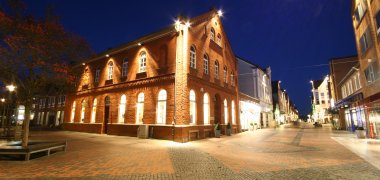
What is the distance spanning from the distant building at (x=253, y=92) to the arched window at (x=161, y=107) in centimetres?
1345

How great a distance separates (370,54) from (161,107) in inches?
702

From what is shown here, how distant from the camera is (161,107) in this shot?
16234 mm

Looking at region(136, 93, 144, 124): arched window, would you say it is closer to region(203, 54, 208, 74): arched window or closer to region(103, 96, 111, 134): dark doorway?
region(103, 96, 111, 134): dark doorway

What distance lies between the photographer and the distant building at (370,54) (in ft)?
50.9

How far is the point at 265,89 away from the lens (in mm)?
40156

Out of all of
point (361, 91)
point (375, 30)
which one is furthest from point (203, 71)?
point (361, 91)

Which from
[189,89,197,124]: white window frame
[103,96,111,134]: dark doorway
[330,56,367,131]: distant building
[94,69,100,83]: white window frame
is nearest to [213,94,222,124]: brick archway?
[189,89,197,124]: white window frame

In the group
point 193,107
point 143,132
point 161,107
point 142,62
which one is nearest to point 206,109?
point 193,107

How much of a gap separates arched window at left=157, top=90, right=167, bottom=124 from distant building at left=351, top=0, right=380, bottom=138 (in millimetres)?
A: 16035

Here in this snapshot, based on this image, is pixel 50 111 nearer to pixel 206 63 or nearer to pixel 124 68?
pixel 124 68

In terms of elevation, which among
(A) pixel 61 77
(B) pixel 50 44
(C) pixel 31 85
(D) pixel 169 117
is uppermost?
(B) pixel 50 44

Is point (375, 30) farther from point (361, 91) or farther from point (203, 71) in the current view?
point (203, 71)

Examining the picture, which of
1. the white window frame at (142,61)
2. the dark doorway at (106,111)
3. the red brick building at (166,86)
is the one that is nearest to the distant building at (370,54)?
the red brick building at (166,86)

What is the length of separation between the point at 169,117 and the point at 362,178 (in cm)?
1148
